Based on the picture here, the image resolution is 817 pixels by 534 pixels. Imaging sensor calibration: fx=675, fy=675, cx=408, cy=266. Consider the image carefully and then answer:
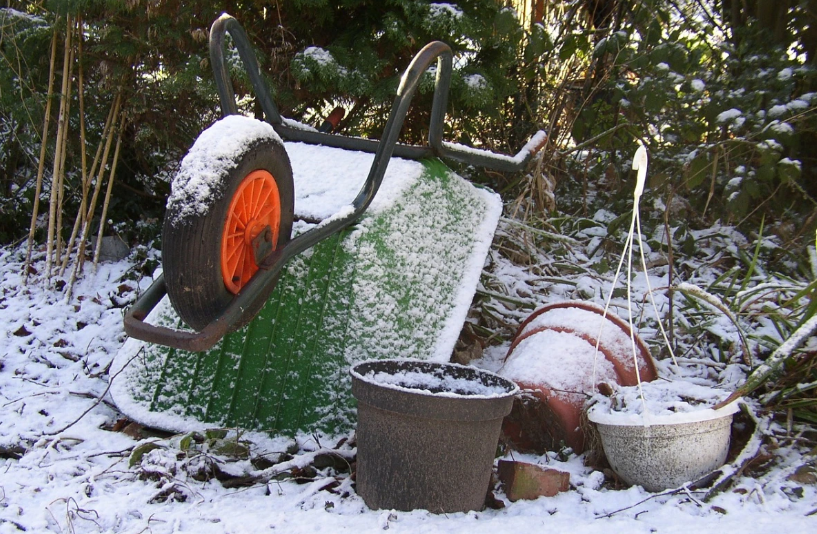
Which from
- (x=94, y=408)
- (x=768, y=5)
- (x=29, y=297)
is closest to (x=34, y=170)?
(x=29, y=297)

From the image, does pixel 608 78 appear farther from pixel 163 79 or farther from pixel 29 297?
pixel 29 297

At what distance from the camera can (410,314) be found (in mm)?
1696

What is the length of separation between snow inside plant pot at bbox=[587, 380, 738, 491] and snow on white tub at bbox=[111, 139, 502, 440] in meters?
0.46

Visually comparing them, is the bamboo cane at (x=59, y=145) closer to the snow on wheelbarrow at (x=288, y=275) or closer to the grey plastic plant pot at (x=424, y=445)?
the snow on wheelbarrow at (x=288, y=275)

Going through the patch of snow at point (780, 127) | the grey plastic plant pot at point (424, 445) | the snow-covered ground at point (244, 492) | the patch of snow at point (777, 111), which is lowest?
the snow-covered ground at point (244, 492)

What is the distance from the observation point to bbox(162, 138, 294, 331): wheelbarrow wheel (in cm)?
122

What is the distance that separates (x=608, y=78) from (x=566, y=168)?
0.54m

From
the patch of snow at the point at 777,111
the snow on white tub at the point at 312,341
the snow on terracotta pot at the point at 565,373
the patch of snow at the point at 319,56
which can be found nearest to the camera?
the snow on white tub at the point at 312,341

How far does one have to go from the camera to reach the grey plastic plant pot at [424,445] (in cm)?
124

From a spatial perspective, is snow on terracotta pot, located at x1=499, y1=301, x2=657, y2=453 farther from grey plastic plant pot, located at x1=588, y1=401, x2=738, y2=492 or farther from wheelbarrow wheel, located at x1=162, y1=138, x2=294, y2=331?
wheelbarrow wheel, located at x1=162, y1=138, x2=294, y2=331

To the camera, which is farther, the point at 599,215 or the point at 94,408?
the point at 599,215

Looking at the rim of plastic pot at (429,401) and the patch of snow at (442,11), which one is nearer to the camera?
the rim of plastic pot at (429,401)

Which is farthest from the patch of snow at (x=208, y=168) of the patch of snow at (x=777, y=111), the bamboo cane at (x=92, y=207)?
the patch of snow at (x=777, y=111)

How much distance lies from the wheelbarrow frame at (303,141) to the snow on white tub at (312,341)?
4.1 inches
